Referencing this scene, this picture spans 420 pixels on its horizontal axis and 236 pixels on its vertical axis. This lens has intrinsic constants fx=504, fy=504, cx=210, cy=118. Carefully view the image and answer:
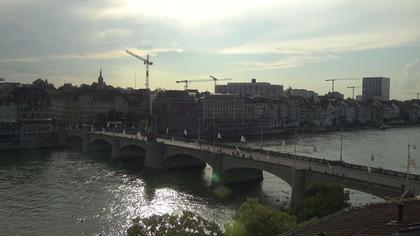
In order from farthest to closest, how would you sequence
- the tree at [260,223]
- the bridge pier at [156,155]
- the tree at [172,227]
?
the bridge pier at [156,155], the tree at [260,223], the tree at [172,227]

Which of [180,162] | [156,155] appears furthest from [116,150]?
[180,162]

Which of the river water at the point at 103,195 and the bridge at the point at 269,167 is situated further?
the river water at the point at 103,195

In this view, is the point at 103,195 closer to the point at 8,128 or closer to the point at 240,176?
the point at 240,176

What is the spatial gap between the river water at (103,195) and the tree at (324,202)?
12510 millimetres

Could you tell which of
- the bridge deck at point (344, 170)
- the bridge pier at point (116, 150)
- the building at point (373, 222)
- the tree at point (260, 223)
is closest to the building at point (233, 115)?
the bridge pier at point (116, 150)

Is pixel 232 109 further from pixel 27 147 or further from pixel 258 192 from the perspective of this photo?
pixel 258 192

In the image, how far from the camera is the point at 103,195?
61.6 metres

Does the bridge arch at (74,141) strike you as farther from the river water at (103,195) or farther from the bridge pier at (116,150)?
the river water at (103,195)

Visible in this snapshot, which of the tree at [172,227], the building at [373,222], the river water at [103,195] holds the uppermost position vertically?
the building at [373,222]

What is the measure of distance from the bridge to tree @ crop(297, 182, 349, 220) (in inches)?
107

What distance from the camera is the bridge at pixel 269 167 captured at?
46781 mm

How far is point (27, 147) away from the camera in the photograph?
4830 inches

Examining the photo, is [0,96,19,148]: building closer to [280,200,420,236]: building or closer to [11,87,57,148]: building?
[11,87,57,148]: building

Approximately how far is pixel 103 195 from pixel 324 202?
32.0 metres
